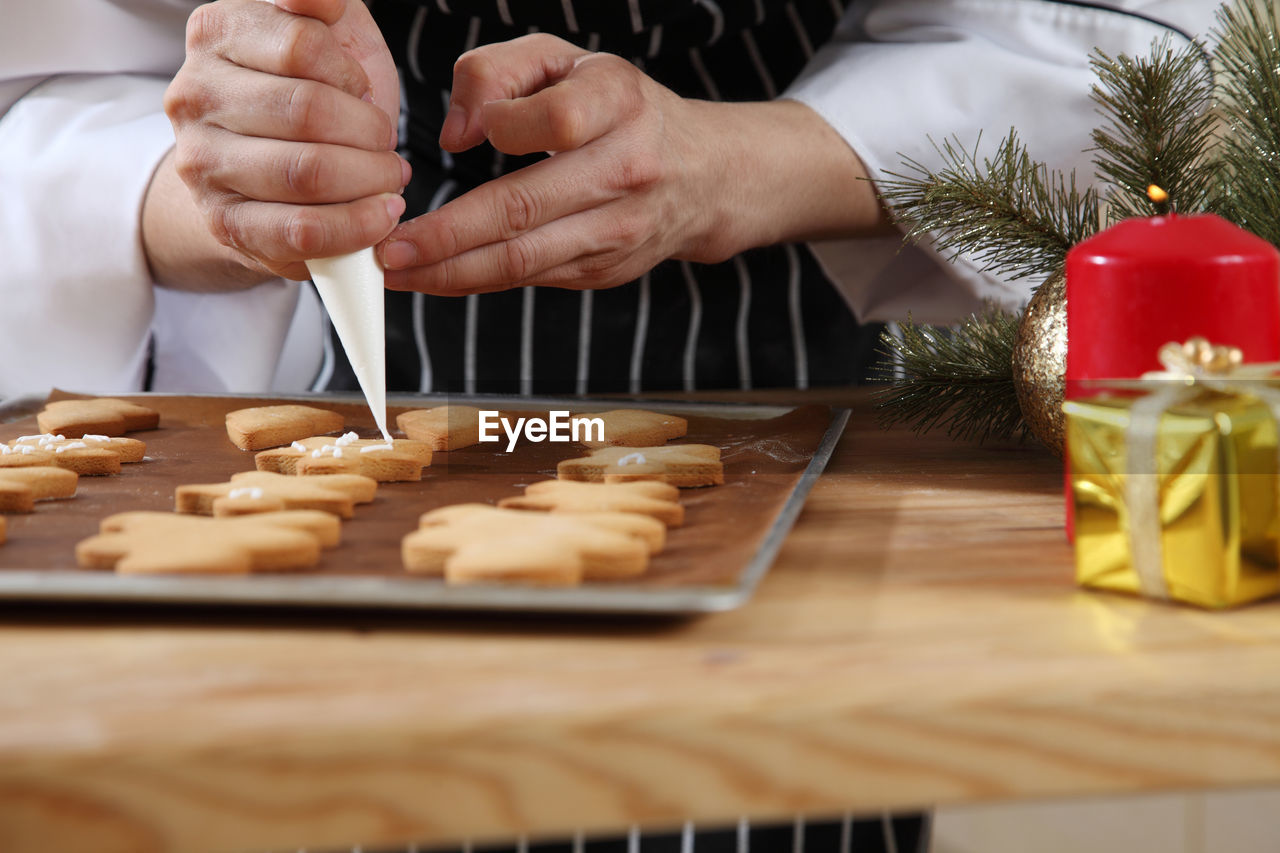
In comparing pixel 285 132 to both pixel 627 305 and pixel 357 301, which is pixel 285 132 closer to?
pixel 357 301

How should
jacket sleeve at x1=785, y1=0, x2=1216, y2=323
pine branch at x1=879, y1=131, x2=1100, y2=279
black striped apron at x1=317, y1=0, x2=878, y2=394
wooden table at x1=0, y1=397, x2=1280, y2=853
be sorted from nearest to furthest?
wooden table at x1=0, y1=397, x2=1280, y2=853 → pine branch at x1=879, y1=131, x2=1100, y2=279 → jacket sleeve at x1=785, y1=0, x2=1216, y2=323 → black striped apron at x1=317, y1=0, x2=878, y2=394

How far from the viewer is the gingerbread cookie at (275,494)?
535 mm

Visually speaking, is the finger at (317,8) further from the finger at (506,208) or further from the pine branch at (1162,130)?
the pine branch at (1162,130)

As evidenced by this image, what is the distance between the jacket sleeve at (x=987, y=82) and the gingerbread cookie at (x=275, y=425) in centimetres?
45

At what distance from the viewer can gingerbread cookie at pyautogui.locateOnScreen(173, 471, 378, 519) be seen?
21.0 inches

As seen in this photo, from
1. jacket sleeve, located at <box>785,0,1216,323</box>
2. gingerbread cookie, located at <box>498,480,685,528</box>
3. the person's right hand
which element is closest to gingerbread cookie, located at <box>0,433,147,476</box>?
the person's right hand

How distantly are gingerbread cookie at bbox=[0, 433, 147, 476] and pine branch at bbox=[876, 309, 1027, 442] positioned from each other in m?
0.46

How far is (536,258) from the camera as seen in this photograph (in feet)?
2.46

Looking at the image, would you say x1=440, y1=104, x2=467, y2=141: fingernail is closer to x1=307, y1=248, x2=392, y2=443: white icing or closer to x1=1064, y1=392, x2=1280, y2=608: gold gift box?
x1=307, y1=248, x2=392, y2=443: white icing

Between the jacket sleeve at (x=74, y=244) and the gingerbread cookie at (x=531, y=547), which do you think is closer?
the gingerbread cookie at (x=531, y=547)

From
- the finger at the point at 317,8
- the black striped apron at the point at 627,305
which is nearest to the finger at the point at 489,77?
the finger at the point at 317,8

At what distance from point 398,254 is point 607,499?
25 centimetres

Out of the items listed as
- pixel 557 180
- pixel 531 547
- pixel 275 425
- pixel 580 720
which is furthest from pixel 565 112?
pixel 580 720

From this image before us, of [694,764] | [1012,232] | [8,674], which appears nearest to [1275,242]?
[1012,232]
